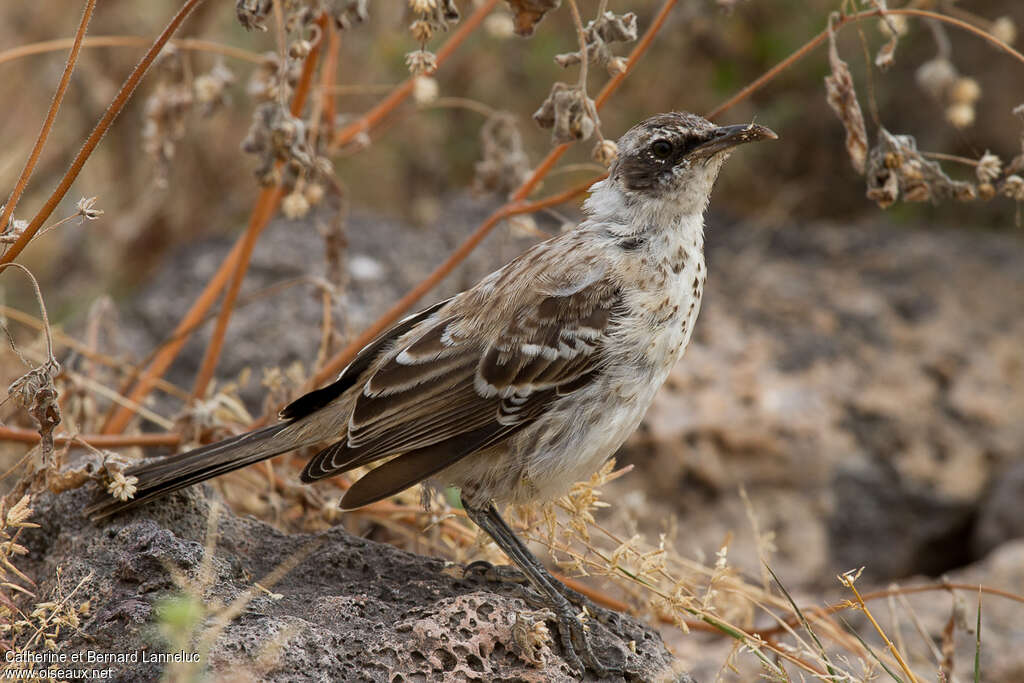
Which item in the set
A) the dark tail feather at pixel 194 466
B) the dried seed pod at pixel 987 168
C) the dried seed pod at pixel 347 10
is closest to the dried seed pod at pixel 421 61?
the dried seed pod at pixel 347 10

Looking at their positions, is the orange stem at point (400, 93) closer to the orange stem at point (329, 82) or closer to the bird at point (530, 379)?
the orange stem at point (329, 82)

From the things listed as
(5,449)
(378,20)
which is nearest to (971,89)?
(5,449)

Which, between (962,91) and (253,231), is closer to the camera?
(962,91)

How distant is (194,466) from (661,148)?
6.53 ft

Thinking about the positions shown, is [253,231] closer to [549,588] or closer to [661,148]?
[661,148]

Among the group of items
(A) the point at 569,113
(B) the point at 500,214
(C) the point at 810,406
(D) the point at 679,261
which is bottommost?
(C) the point at 810,406

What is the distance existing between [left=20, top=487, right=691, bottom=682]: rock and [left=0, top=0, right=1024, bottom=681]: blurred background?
74 cm

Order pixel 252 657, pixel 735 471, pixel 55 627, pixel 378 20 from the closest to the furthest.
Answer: pixel 252 657, pixel 55 627, pixel 735 471, pixel 378 20

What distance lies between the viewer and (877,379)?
6.20 meters

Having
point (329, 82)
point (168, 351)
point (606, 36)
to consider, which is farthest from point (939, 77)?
point (168, 351)

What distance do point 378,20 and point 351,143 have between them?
140 inches

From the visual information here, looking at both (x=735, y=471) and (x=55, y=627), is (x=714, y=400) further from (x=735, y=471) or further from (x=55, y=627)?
(x=55, y=627)

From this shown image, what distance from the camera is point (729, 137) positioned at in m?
3.84

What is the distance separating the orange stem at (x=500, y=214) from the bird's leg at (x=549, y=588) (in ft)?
3.19
